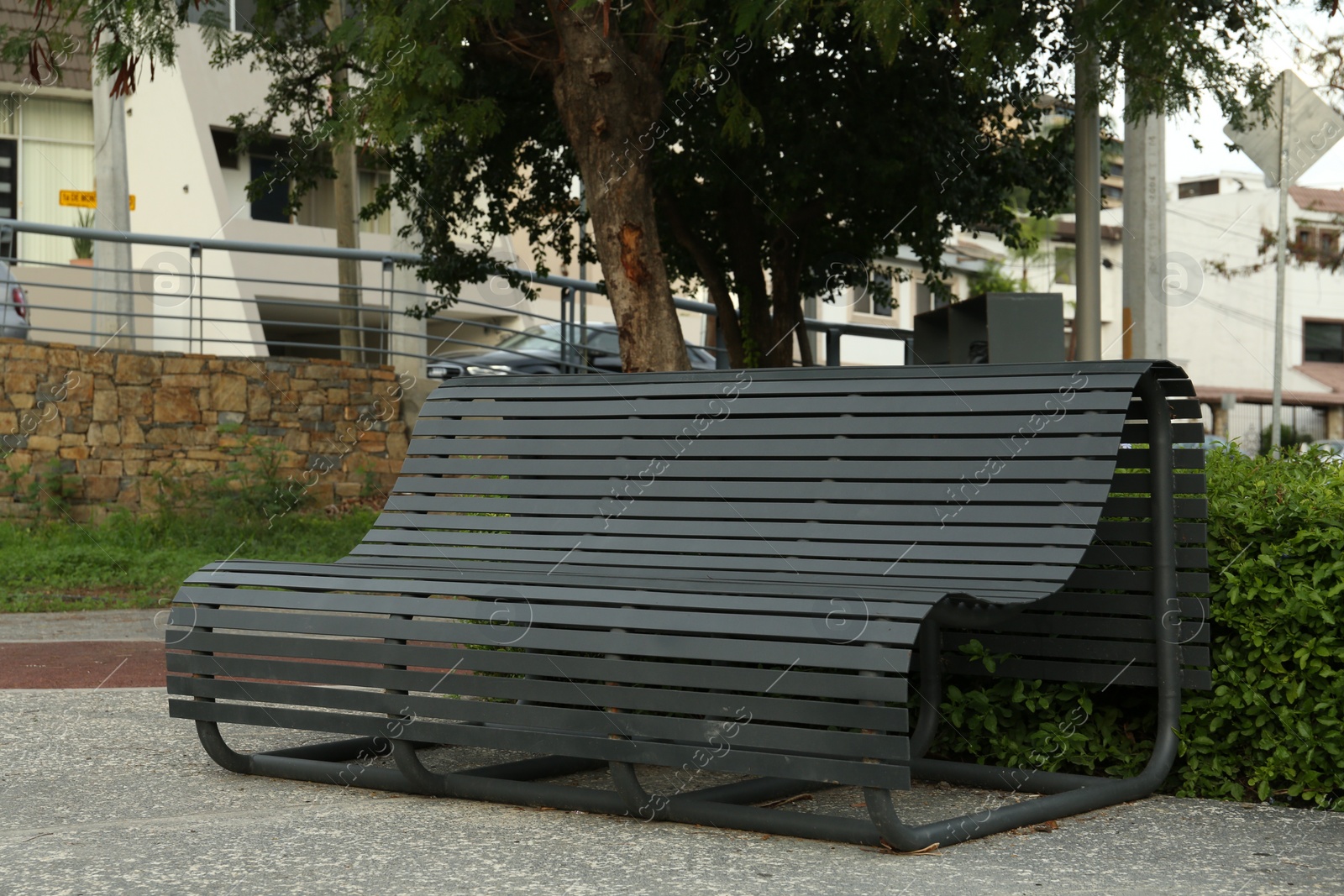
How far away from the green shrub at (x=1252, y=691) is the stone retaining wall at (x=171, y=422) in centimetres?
1039

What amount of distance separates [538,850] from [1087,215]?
975cm

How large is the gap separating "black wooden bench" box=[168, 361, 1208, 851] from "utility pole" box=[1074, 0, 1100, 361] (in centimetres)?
742

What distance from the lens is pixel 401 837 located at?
3.91 metres

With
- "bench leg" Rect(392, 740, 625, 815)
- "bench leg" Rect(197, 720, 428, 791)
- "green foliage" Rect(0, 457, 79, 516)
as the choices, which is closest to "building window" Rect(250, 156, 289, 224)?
"green foliage" Rect(0, 457, 79, 516)

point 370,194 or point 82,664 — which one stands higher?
point 370,194

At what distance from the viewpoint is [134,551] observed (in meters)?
12.1

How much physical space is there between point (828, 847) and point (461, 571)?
1490 mm

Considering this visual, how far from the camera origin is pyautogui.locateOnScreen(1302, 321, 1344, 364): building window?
54406 mm

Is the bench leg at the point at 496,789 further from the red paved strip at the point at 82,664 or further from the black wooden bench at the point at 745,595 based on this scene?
the red paved strip at the point at 82,664

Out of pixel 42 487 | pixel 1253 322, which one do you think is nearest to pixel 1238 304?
pixel 1253 322

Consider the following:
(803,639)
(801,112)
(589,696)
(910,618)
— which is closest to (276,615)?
(589,696)

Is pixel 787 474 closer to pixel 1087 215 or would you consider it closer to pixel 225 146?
pixel 1087 215

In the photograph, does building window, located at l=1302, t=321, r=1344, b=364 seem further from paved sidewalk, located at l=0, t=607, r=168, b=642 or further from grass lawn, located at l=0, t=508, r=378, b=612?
paved sidewalk, located at l=0, t=607, r=168, b=642

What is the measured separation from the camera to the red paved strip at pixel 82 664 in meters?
6.89
